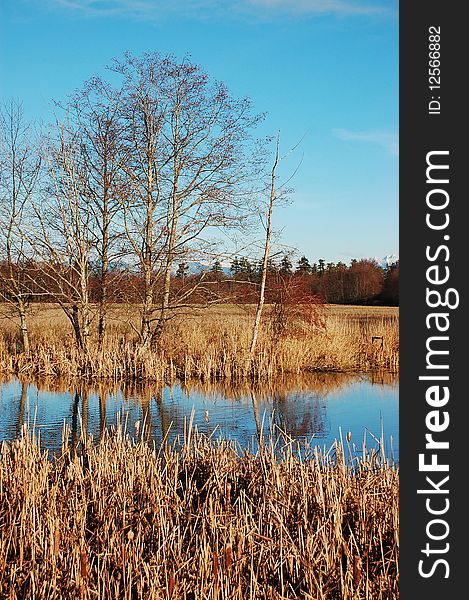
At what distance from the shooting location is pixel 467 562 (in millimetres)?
2484

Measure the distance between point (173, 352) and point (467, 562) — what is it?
48.9 feet

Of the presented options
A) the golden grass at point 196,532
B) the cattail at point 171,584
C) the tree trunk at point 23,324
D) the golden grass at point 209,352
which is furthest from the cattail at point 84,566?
the tree trunk at point 23,324

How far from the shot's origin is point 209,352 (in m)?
16.7

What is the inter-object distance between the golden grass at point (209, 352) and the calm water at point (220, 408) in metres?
0.87

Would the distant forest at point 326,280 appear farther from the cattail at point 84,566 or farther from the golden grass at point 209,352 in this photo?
the cattail at point 84,566

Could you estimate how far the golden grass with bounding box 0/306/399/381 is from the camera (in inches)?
611

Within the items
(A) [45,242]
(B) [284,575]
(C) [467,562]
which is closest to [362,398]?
(A) [45,242]

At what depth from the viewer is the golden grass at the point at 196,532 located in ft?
11.9

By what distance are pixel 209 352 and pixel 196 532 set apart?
481 inches

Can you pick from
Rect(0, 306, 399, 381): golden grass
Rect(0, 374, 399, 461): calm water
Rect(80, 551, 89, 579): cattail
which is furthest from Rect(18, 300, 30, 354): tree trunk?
Rect(80, 551, 89, 579): cattail

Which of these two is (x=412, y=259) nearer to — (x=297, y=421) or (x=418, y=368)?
(x=418, y=368)

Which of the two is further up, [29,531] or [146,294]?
[146,294]

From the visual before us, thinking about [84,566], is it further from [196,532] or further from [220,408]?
[220,408]

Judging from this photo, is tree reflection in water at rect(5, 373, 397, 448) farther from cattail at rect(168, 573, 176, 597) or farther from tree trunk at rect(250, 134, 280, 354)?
cattail at rect(168, 573, 176, 597)
